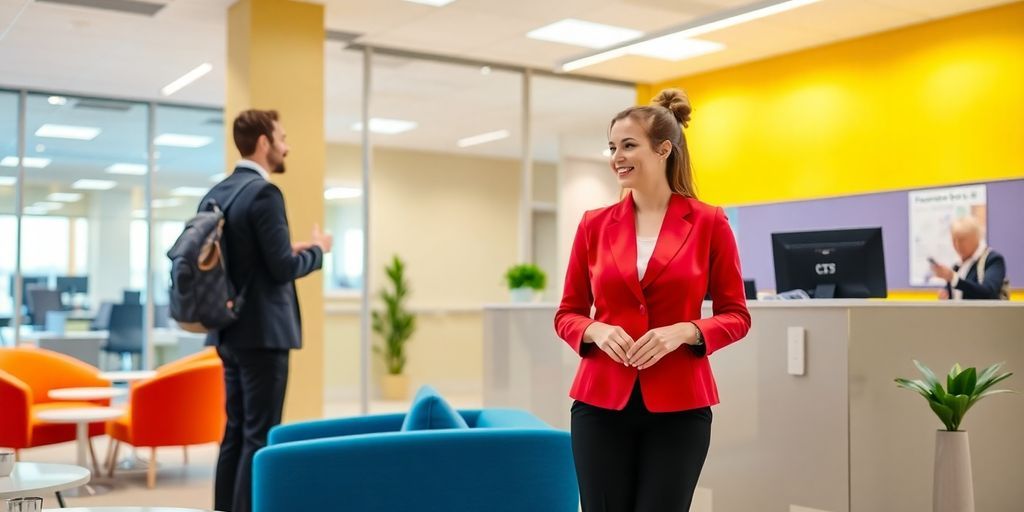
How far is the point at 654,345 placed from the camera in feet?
7.09

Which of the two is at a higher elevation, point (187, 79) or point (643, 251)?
point (187, 79)

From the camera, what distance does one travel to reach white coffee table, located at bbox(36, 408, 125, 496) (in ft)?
18.6

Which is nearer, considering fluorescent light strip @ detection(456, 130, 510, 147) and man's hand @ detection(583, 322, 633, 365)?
man's hand @ detection(583, 322, 633, 365)

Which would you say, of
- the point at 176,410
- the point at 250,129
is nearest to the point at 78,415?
the point at 176,410

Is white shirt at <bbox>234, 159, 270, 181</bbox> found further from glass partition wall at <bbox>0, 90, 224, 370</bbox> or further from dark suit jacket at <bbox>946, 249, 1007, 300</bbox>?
glass partition wall at <bbox>0, 90, 224, 370</bbox>

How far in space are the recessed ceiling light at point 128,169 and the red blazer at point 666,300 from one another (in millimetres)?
8037

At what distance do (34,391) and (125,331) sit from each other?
2779 mm

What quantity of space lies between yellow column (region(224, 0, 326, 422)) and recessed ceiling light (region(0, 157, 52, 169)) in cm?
307

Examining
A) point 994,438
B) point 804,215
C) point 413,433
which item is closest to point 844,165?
point 804,215

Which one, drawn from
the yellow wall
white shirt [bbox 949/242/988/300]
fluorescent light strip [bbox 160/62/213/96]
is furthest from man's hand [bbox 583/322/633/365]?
fluorescent light strip [bbox 160/62/213/96]

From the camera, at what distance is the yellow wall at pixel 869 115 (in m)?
6.68

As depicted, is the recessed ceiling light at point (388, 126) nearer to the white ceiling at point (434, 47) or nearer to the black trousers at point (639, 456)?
the white ceiling at point (434, 47)

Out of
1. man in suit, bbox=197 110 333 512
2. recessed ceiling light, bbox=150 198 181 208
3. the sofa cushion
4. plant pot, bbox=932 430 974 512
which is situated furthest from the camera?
recessed ceiling light, bbox=150 198 181 208

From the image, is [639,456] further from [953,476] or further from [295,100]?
[295,100]
